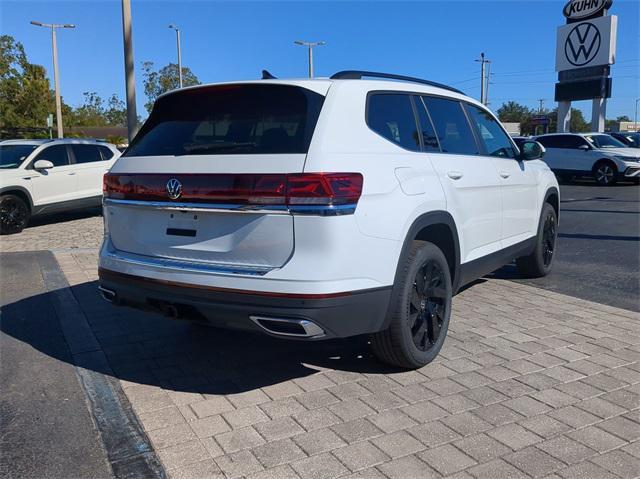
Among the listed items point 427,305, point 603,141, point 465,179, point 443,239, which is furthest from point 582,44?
point 427,305

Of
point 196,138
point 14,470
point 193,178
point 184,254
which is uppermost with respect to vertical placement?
point 196,138

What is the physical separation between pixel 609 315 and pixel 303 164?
143 inches

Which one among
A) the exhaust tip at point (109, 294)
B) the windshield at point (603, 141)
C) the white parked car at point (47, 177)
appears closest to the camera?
the exhaust tip at point (109, 294)

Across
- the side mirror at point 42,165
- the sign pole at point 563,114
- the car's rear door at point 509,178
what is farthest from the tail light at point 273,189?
the sign pole at point 563,114

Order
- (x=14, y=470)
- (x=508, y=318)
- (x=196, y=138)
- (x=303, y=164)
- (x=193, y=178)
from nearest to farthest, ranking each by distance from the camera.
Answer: (x=14, y=470)
(x=303, y=164)
(x=193, y=178)
(x=196, y=138)
(x=508, y=318)

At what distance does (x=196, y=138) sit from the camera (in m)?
3.62

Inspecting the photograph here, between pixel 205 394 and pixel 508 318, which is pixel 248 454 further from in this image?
pixel 508 318

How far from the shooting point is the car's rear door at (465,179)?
4.23 meters

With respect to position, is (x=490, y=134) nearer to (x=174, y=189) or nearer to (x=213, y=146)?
(x=213, y=146)

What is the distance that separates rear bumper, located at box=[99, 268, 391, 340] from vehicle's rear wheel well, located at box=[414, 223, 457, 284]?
744 millimetres

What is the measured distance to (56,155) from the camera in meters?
11.7

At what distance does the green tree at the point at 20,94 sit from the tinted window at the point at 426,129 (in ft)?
159

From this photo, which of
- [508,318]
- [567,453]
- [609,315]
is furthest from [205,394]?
[609,315]

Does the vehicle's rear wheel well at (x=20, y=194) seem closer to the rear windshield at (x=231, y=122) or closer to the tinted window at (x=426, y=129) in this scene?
the rear windshield at (x=231, y=122)
